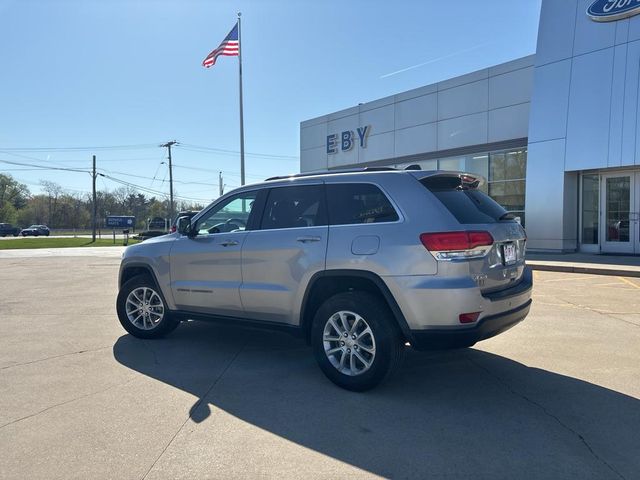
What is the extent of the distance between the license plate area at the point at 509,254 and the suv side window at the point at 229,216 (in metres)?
2.57

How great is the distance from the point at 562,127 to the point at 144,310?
52.8 feet

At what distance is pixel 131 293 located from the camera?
6.11m

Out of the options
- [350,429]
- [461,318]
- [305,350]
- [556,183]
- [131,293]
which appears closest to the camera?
[350,429]

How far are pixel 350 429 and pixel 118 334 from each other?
411 cm

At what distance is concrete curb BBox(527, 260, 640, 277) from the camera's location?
12219 millimetres

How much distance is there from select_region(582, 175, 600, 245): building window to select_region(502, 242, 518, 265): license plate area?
51.0ft

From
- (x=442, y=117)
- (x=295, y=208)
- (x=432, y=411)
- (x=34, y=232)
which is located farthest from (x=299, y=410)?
(x=34, y=232)

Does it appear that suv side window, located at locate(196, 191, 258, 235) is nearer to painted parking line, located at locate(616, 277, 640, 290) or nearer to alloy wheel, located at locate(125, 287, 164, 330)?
alloy wheel, located at locate(125, 287, 164, 330)

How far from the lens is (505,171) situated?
67.4 ft

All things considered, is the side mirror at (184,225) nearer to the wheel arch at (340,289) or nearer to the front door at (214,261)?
the front door at (214,261)

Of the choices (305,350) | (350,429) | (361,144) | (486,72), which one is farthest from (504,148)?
(350,429)

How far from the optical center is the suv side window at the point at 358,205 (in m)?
4.20

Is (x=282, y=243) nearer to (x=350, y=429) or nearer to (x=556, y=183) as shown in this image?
(x=350, y=429)

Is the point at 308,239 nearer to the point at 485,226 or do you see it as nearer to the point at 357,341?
the point at 357,341
